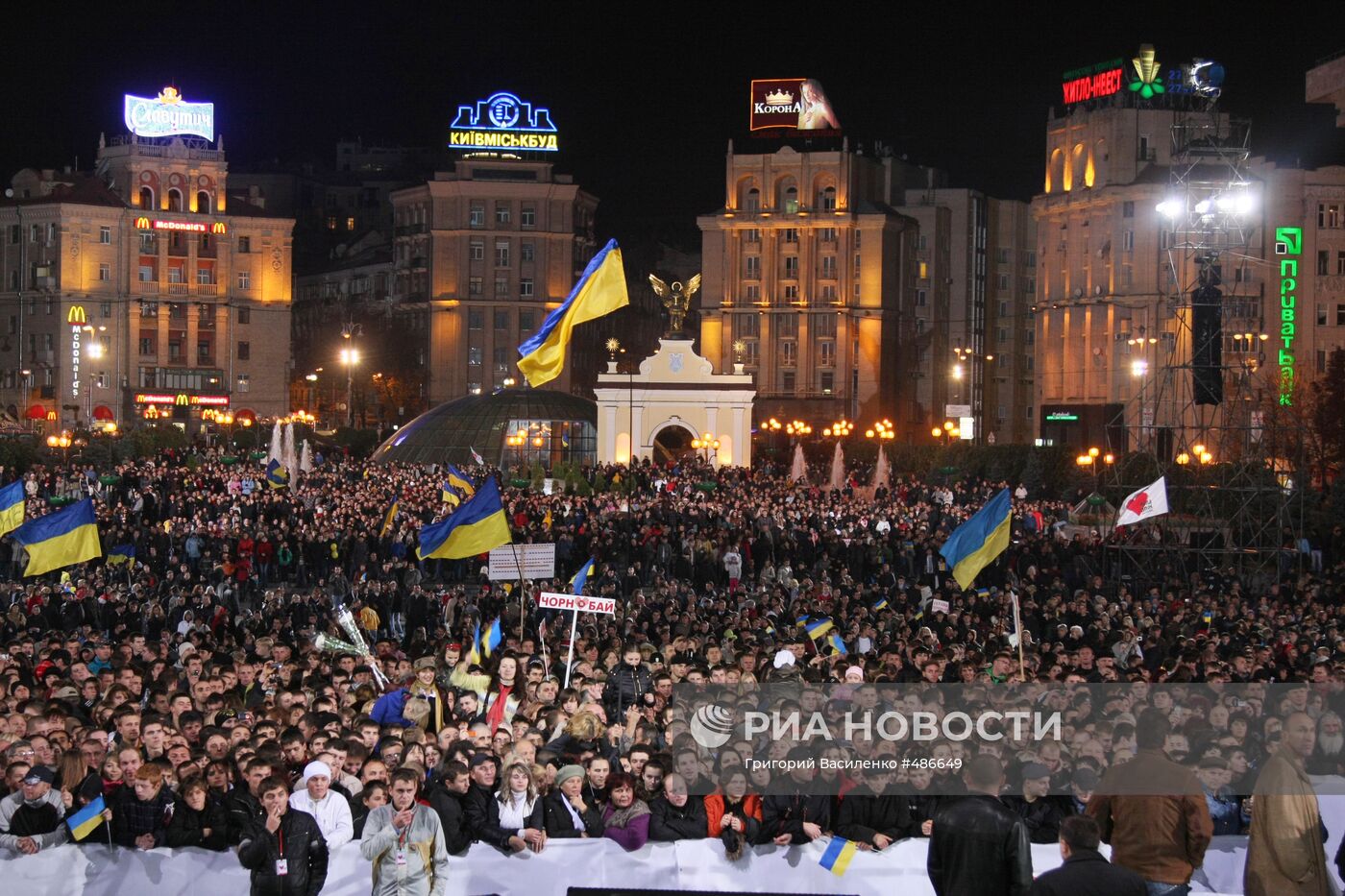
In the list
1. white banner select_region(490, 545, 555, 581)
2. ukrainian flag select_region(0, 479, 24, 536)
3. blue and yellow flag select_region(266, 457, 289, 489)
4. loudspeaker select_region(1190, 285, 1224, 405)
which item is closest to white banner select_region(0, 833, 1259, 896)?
white banner select_region(490, 545, 555, 581)

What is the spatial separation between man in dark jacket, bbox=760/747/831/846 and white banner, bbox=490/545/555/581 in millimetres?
14211

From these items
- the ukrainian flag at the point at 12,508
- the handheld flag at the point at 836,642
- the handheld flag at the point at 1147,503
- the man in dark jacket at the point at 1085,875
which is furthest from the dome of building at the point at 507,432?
the man in dark jacket at the point at 1085,875

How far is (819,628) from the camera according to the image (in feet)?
69.0

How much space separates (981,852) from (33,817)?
222 inches

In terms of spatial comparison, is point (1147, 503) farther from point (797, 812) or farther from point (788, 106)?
point (788, 106)

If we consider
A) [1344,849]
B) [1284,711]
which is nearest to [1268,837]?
[1344,849]

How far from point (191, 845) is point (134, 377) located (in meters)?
88.0

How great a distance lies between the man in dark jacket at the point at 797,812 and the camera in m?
11.0

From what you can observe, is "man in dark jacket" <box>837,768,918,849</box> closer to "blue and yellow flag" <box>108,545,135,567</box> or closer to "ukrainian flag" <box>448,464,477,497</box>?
"ukrainian flag" <box>448,464,477,497</box>

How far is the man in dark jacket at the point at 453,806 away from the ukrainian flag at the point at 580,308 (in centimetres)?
1335

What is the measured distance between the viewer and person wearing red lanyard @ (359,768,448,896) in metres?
10.4

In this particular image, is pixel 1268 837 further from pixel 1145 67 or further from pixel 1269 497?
pixel 1145 67

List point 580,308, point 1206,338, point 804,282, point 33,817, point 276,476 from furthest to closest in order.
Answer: point 804,282, point 276,476, point 1206,338, point 580,308, point 33,817

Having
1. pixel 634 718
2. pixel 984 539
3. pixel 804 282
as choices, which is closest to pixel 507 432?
pixel 804 282
